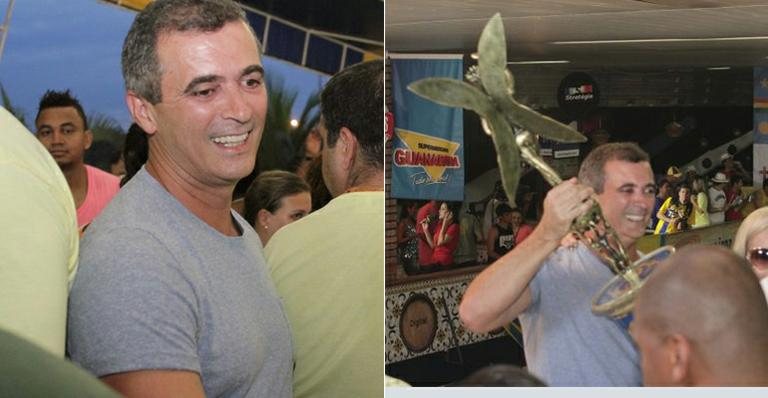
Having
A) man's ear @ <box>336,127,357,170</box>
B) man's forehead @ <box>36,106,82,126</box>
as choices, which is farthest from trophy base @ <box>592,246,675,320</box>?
man's forehead @ <box>36,106,82,126</box>

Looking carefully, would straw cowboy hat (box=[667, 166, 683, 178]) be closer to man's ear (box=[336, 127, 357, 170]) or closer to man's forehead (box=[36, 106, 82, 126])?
man's ear (box=[336, 127, 357, 170])

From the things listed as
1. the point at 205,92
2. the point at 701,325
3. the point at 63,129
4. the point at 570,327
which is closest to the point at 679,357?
the point at 701,325

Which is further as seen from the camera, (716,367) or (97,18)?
(716,367)

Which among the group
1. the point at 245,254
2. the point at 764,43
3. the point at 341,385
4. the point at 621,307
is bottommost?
the point at 341,385

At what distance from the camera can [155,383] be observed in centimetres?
204

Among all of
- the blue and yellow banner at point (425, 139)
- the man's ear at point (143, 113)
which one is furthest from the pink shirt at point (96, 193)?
the blue and yellow banner at point (425, 139)

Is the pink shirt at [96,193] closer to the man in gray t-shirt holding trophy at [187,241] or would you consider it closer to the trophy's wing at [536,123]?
the man in gray t-shirt holding trophy at [187,241]

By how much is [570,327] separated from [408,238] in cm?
52

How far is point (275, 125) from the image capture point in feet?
8.28

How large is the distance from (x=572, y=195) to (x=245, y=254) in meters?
1.01

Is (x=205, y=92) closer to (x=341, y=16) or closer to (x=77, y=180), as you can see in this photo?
(x=77, y=180)

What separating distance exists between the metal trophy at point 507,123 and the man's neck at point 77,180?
39.2 inches

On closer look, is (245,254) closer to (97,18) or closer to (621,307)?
(97,18)

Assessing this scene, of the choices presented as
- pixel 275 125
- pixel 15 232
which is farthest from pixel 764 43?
pixel 15 232
